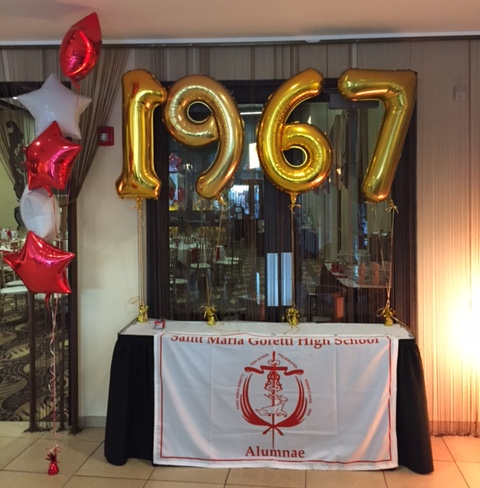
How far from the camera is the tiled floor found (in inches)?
94.4

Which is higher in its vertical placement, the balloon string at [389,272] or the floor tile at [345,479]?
the balloon string at [389,272]

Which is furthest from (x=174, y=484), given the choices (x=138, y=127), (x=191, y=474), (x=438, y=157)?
(x=438, y=157)

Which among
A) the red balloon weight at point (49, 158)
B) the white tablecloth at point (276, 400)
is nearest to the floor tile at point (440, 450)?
the white tablecloth at point (276, 400)

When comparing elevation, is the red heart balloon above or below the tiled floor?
above

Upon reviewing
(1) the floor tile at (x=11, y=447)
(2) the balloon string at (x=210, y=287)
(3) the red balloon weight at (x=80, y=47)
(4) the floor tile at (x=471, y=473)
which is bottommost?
(4) the floor tile at (x=471, y=473)

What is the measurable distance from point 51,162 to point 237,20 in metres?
1.26

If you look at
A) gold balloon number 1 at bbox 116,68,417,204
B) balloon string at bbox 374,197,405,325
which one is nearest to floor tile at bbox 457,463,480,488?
balloon string at bbox 374,197,405,325

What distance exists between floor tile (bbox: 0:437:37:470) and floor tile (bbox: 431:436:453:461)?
230 cm

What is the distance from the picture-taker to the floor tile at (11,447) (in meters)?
2.67

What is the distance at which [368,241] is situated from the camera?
116 inches

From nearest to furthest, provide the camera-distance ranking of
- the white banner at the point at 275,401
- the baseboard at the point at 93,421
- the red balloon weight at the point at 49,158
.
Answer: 1. the red balloon weight at the point at 49,158
2. the white banner at the point at 275,401
3. the baseboard at the point at 93,421

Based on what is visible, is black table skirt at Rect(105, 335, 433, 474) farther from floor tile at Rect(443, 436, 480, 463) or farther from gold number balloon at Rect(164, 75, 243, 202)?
gold number balloon at Rect(164, 75, 243, 202)

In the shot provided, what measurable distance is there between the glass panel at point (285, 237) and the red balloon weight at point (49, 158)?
0.74m

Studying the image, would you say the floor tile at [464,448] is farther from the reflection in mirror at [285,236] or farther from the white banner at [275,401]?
the reflection in mirror at [285,236]
